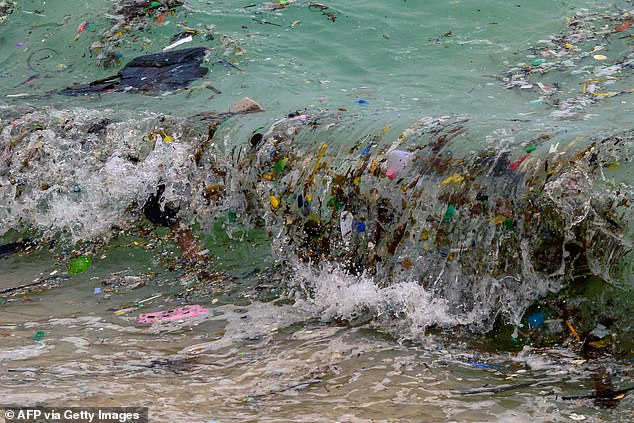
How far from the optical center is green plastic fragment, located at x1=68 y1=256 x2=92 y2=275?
16.5ft

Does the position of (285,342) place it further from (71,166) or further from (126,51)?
(126,51)

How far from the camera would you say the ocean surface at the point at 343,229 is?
3.22 meters

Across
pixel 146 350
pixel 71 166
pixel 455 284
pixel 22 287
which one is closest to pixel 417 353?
pixel 455 284

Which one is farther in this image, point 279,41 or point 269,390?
point 279,41

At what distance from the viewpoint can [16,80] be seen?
764cm

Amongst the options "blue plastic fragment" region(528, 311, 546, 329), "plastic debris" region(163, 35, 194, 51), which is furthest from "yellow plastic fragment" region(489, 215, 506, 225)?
"plastic debris" region(163, 35, 194, 51)

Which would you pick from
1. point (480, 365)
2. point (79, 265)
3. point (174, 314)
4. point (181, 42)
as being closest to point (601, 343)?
point (480, 365)

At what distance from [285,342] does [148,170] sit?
7.08 ft

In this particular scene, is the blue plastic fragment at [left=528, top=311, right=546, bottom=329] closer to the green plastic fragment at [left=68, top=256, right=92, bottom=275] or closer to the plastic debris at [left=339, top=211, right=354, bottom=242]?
the plastic debris at [left=339, top=211, right=354, bottom=242]

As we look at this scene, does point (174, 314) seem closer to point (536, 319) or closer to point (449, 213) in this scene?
point (449, 213)

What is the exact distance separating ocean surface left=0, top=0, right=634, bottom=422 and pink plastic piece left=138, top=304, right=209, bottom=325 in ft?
0.08

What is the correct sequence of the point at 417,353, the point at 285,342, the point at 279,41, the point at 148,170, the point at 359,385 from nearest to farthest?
the point at 359,385, the point at 417,353, the point at 285,342, the point at 148,170, the point at 279,41

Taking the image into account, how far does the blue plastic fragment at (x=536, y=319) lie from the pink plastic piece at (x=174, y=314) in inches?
62.9
